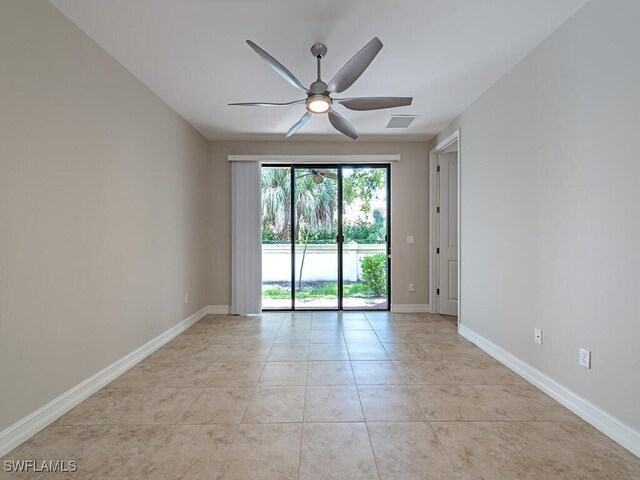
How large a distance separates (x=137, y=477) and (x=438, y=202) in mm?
4393

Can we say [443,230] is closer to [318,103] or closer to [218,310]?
[318,103]

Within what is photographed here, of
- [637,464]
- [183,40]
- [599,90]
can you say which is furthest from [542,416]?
[183,40]

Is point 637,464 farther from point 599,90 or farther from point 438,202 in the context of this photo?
point 438,202

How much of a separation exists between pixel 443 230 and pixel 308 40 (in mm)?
3250

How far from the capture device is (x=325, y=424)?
1878 millimetres

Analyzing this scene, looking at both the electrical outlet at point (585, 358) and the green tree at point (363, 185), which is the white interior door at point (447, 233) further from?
the electrical outlet at point (585, 358)

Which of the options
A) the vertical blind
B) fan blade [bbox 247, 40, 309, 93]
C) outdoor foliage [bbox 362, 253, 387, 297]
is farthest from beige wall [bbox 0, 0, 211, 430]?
outdoor foliage [bbox 362, 253, 387, 297]

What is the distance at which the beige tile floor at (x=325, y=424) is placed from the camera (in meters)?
1.53

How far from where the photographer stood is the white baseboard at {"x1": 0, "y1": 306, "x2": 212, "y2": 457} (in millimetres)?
1646

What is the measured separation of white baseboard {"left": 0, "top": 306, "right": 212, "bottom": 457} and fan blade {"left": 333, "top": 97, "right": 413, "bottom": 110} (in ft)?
9.08

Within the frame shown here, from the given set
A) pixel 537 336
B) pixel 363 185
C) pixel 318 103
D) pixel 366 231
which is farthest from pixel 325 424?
pixel 363 185

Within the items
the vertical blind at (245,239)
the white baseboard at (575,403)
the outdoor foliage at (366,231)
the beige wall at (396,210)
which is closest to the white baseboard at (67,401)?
the vertical blind at (245,239)

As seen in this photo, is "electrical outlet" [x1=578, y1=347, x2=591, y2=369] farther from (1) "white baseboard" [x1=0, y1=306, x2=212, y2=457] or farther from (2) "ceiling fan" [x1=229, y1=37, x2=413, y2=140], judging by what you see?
(1) "white baseboard" [x1=0, y1=306, x2=212, y2=457]

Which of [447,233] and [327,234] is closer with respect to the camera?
[447,233]
